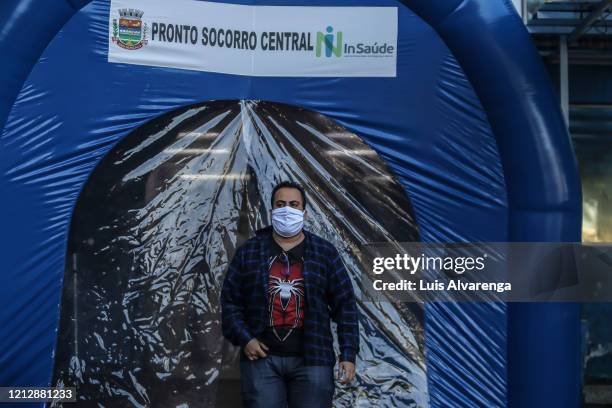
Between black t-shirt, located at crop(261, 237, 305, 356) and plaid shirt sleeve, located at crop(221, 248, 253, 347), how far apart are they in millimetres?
106

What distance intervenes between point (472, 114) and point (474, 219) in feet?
2.10

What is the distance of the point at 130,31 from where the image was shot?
5.21 meters

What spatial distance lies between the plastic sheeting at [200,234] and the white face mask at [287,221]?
1283 mm

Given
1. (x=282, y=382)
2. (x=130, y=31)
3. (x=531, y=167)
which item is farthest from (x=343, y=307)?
(x=130, y=31)

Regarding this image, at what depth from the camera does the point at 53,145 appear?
502cm

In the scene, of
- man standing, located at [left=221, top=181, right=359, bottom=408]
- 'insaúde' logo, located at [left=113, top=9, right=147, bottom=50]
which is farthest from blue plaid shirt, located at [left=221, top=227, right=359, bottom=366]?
'insaúde' logo, located at [left=113, top=9, right=147, bottom=50]

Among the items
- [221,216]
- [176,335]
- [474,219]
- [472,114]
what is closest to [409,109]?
[472,114]

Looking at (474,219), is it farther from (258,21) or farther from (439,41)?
(258,21)

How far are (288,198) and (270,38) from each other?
61.5 inches

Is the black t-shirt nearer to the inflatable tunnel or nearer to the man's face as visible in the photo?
the man's face

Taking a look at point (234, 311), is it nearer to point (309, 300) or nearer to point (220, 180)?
point (309, 300)

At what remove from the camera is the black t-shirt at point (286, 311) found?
3902 millimetres

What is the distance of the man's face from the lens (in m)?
4.17

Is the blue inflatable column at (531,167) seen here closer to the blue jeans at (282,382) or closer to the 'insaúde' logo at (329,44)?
the 'insaúde' logo at (329,44)
